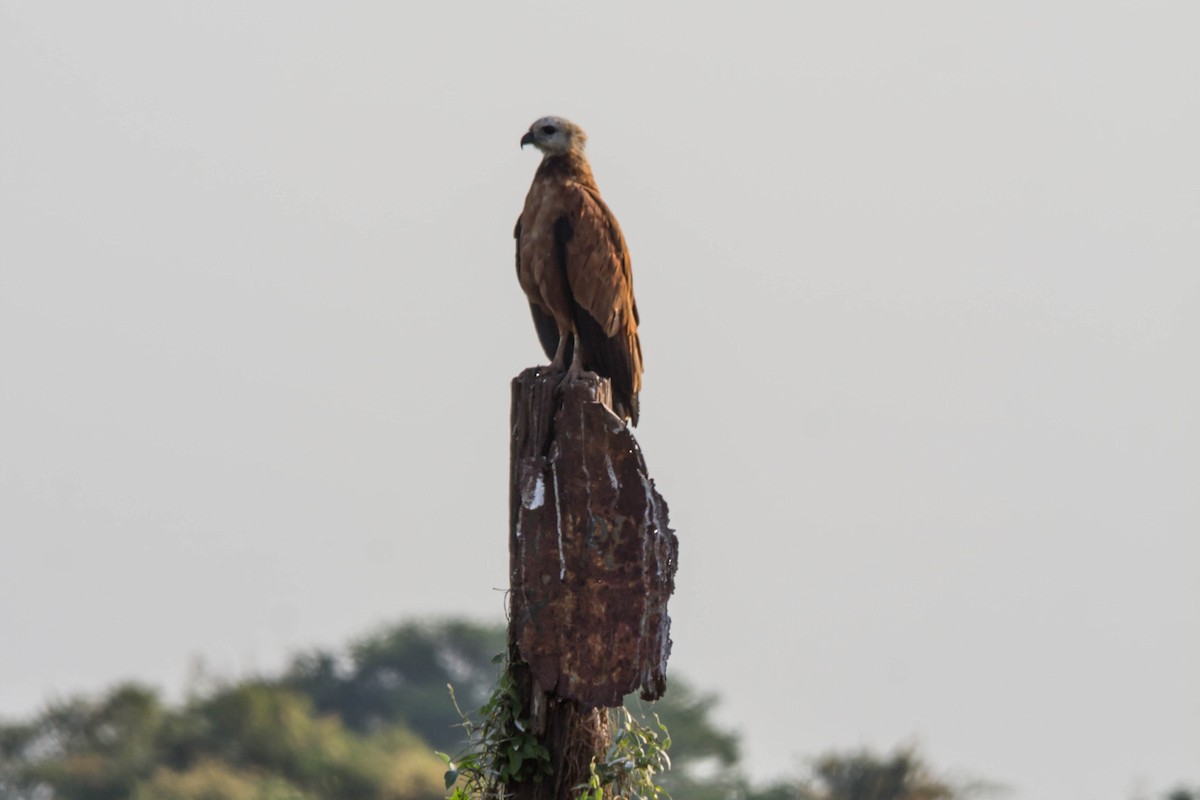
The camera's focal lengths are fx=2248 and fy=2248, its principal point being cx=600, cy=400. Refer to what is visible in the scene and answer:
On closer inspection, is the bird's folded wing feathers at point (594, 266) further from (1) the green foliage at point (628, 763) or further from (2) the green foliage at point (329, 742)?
(2) the green foliage at point (329, 742)

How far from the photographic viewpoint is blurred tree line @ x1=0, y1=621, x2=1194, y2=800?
30.5 metres

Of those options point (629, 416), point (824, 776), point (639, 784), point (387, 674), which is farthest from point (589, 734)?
point (387, 674)

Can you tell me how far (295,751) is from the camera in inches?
1383

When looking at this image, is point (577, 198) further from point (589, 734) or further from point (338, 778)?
point (338, 778)

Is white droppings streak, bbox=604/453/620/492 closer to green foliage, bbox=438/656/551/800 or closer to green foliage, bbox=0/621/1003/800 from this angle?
green foliage, bbox=438/656/551/800

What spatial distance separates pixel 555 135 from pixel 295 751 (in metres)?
26.0

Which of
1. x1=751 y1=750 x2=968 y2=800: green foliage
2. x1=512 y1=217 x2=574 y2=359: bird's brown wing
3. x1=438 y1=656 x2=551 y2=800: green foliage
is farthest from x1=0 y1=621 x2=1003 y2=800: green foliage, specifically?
x1=438 y1=656 x2=551 y2=800: green foliage

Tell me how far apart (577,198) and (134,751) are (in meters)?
28.1

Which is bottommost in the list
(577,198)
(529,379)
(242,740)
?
(529,379)

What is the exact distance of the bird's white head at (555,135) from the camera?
10.4m

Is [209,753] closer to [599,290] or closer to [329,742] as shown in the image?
[329,742]

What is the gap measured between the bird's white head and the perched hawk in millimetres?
186

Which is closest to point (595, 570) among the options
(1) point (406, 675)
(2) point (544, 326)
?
(2) point (544, 326)

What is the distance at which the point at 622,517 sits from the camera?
8.14 metres
